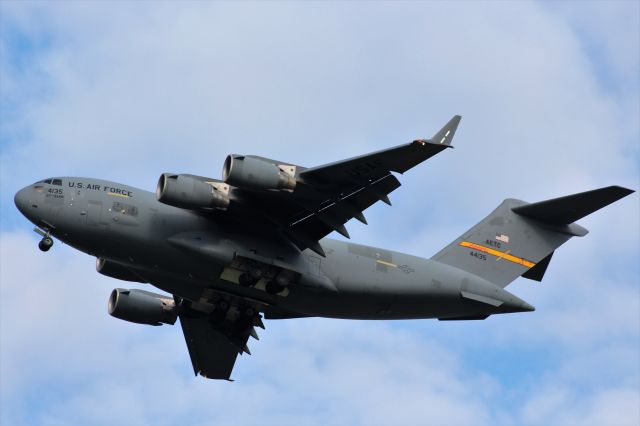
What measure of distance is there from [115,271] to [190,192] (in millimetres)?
3843

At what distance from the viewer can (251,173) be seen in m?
24.0

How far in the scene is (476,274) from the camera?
28625 millimetres

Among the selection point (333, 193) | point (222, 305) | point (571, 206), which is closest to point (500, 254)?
point (571, 206)

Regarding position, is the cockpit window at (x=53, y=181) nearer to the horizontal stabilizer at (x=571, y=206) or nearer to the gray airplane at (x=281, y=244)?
the gray airplane at (x=281, y=244)

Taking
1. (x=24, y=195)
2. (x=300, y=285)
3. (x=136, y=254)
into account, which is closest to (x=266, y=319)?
(x=300, y=285)

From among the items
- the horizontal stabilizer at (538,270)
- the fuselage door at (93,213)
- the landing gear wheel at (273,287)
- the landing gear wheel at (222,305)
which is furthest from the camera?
the horizontal stabilizer at (538,270)

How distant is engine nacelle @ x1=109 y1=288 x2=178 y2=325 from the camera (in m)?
29.5

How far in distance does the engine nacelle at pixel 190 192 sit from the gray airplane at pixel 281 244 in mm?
24

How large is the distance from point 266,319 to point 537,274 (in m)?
6.33

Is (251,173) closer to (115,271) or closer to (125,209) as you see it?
(125,209)

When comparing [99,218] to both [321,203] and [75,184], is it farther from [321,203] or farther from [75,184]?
[321,203]

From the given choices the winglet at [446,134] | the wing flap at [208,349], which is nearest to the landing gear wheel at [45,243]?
the wing flap at [208,349]

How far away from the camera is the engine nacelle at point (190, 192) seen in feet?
79.9

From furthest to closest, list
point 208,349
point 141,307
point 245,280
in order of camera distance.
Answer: point 208,349, point 141,307, point 245,280
